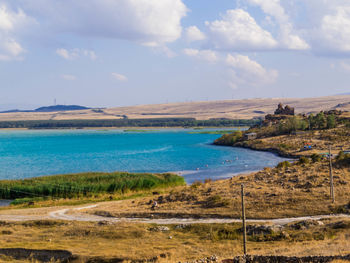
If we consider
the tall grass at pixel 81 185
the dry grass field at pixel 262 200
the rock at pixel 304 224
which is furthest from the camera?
the tall grass at pixel 81 185

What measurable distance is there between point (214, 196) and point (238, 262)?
20.0 m

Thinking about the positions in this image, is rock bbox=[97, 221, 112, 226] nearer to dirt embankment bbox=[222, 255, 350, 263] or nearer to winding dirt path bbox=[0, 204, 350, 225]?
winding dirt path bbox=[0, 204, 350, 225]

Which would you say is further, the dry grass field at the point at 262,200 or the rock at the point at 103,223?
the dry grass field at the point at 262,200

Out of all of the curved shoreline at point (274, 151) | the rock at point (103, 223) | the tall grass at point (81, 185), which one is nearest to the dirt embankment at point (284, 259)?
the rock at point (103, 223)

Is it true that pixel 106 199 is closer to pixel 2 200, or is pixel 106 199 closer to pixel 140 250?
pixel 2 200

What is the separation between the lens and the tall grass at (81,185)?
50.2 metres

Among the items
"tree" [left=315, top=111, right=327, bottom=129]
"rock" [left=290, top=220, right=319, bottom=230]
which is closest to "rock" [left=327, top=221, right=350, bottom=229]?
"rock" [left=290, top=220, right=319, bottom=230]

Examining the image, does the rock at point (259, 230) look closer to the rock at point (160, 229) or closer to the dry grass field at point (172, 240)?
the dry grass field at point (172, 240)

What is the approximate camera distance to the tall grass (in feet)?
165

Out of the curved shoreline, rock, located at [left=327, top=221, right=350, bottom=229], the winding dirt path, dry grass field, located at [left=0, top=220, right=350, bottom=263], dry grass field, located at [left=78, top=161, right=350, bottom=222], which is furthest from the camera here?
the curved shoreline

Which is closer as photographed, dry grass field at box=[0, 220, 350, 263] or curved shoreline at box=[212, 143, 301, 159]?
dry grass field at box=[0, 220, 350, 263]

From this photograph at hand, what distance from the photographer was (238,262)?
16859 mm

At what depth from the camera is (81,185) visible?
52312mm

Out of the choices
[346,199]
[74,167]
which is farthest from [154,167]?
[346,199]
